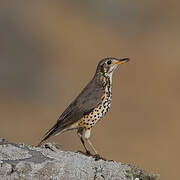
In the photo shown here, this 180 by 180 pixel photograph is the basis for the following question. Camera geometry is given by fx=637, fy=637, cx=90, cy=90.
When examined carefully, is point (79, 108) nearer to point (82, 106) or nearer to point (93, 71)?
point (82, 106)

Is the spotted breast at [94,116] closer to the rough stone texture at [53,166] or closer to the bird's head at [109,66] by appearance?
the bird's head at [109,66]

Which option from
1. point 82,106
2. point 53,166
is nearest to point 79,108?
point 82,106

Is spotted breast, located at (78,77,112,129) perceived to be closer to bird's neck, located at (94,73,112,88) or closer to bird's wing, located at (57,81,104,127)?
bird's wing, located at (57,81,104,127)

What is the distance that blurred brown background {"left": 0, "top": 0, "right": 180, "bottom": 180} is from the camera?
24172 mm

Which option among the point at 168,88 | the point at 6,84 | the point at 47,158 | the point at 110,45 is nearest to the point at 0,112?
the point at 6,84

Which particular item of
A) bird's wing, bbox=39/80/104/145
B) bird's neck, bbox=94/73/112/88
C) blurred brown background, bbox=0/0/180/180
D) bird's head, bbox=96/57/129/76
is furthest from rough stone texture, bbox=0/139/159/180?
blurred brown background, bbox=0/0/180/180

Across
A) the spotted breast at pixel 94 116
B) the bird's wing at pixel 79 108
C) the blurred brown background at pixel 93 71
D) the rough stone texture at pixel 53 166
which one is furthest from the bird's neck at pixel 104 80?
the blurred brown background at pixel 93 71

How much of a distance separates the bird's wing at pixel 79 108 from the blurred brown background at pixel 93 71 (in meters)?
10.1

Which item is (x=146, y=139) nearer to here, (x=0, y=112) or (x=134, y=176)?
(x=0, y=112)

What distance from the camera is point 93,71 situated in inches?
1287

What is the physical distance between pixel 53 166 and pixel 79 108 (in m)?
2.40

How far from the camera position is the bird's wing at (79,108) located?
1041 cm

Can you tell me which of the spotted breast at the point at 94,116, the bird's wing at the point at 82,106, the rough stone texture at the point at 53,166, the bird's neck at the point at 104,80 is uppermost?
the bird's neck at the point at 104,80

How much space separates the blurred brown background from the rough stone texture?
1183 cm
